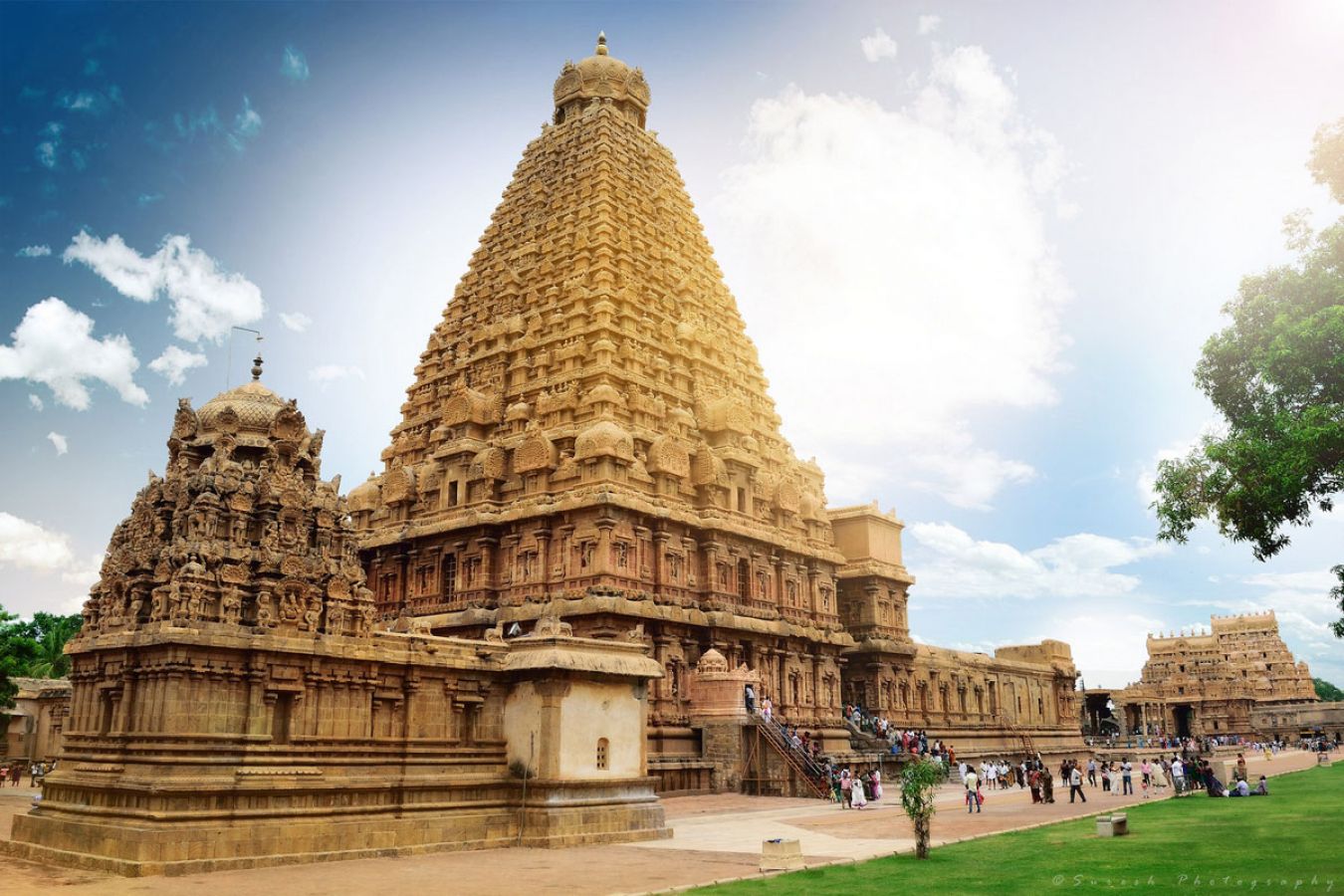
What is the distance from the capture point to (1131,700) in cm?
10100

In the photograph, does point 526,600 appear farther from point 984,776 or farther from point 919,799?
point 984,776

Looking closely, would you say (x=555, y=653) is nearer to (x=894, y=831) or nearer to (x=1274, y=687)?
(x=894, y=831)

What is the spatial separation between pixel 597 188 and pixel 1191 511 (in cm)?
3373

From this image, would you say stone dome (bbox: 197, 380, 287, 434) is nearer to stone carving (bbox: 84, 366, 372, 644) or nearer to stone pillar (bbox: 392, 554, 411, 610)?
stone carving (bbox: 84, 366, 372, 644)

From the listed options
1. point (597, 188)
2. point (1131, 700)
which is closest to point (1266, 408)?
point (597, 188)

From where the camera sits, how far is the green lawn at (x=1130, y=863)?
16.1 metres

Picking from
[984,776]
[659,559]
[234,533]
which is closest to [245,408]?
[234,533]

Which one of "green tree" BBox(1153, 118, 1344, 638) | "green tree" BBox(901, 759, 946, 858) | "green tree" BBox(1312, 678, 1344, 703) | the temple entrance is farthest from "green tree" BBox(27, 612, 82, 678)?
"green tree" BBox(1312, 678, 1344, 703)

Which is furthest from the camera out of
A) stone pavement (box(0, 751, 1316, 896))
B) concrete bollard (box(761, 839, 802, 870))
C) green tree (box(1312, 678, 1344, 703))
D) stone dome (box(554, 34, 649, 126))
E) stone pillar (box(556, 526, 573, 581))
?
green tree (box(1312, 678, 1344, 703))

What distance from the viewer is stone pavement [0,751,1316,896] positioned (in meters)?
17.6

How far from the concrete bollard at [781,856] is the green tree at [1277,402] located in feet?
34.1

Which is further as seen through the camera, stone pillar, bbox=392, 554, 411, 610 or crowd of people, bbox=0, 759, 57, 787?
stone pillar, bbox=392, 554, 411, 610

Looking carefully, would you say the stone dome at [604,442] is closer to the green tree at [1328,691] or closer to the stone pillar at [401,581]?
the stone pillar at [401,581]

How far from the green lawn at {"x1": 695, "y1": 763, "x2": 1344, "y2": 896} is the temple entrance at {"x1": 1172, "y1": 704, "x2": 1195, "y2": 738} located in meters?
86.6
